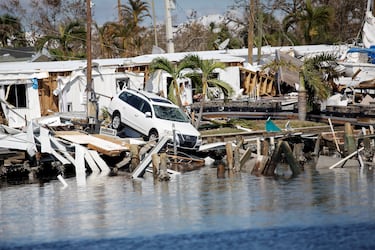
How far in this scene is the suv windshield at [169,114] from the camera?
3644 cm

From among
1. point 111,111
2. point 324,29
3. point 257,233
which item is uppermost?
point 324,29

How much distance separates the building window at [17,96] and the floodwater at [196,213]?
45.6 ft

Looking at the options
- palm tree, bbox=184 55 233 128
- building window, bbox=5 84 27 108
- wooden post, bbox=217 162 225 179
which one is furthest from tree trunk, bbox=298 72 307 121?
building window, bbox=5 84 27 108

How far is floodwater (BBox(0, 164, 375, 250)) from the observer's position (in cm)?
2155

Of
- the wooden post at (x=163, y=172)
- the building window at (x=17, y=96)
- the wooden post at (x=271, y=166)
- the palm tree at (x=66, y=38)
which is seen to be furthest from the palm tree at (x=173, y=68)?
the palm tree at (x=66, y=38)

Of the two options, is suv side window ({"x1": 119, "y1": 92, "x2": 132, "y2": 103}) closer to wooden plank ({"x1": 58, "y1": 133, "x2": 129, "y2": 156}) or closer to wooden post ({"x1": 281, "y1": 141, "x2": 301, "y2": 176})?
wooden plank ({"x1": 58, "y1": 133, "x2": 129, "y2": 156})

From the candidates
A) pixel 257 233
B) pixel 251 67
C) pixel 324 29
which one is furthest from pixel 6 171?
pixel 324 29

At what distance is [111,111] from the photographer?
38625mm

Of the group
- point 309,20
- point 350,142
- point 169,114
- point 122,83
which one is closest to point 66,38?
point 122,83

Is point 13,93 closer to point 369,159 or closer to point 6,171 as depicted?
point 6,171

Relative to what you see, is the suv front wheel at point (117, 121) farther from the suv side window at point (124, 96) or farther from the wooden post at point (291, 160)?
the wooden post at point (291, 160)

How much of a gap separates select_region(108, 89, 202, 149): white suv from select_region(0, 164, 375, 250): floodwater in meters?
3.07

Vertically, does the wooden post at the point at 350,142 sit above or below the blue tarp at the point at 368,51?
below

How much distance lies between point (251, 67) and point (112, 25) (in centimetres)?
1709
